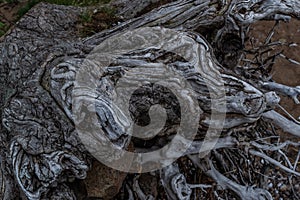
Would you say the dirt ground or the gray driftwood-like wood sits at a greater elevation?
the gray driftwood-like wood

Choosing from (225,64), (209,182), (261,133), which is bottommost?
(209,182)

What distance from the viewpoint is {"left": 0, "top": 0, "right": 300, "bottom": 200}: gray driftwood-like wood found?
1694 mm

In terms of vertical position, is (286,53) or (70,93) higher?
(70,93)

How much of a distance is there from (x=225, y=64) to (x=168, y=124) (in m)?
0.57

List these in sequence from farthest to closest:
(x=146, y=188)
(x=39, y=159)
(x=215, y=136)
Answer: (x=146, y=188), (x=215, y=136), (x=39, y=159)

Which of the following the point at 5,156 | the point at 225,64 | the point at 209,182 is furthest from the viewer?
the point at 209,182

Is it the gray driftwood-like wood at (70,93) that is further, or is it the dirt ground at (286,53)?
the dirt ground at (286,53)

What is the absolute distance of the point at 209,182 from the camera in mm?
2689

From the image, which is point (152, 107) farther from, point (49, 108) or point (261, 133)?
point (261, 133)

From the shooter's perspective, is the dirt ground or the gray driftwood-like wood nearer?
the gray driftwood-like wood

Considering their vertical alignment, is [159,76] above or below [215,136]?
above

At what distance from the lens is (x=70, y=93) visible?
5.63 feet

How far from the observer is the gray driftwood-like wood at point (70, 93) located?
1694 millimetres

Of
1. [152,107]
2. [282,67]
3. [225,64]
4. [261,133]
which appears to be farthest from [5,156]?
[282,67]
